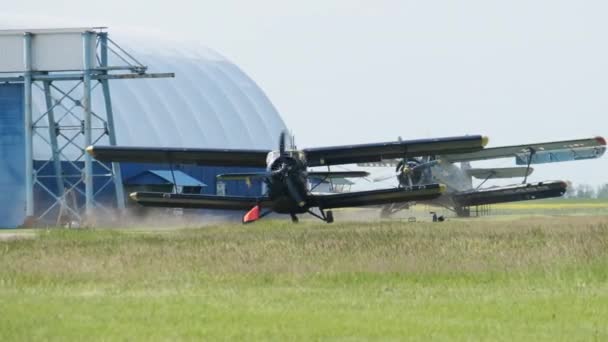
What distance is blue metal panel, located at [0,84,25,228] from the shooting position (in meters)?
57.9

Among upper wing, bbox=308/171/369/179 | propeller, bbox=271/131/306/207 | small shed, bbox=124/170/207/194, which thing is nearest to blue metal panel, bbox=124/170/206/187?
A: small shed, bbox=124/170/207/194

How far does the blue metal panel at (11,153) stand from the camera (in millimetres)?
57906

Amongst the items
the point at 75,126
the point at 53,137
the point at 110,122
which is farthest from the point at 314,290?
the point at 75,126

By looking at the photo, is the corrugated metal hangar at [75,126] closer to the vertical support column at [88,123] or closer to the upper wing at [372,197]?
the vertical support column at [88,123]

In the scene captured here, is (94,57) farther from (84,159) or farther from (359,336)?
(359,336)

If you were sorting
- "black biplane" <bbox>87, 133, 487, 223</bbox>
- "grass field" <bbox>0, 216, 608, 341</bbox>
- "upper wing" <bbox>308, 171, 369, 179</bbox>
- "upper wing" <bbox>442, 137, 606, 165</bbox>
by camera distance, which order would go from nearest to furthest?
"grass field" <bbox>0, 216, 608, 341</bbox> < "black biplane" <bbox>87, 133, 487, 223</bbox> < "upper wing" <bbox>308, 171, 369, 179</bbox> < "upper wing" <bbox>442, 137, 606, 165</bbox>

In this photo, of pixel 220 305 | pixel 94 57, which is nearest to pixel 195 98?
pixel 94 57

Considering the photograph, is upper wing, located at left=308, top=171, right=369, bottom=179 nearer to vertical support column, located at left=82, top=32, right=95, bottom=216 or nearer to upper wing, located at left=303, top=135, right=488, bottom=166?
upper wing, located at left=303, top=135, right=488, bottom=166

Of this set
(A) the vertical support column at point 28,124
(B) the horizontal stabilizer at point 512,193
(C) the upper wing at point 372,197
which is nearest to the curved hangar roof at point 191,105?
(A) the vertical support column at point 28,124

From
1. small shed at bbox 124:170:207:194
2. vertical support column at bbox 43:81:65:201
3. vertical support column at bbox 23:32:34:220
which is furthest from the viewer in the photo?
small shed at bbox 124:170:207:194

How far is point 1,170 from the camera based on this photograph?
2291 inches

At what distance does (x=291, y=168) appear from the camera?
1628 inches

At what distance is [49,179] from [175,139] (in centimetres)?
1330

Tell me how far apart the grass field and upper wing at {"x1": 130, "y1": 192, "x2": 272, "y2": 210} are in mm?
13842
